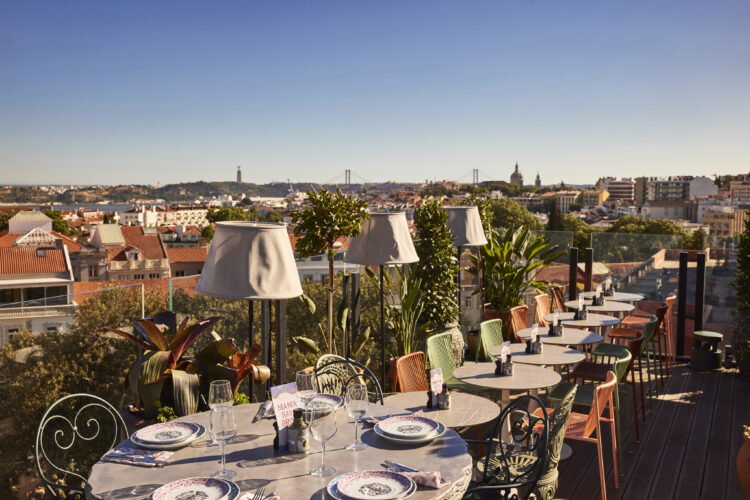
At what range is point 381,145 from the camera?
37781 millimetres

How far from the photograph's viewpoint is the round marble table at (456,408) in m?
2.70

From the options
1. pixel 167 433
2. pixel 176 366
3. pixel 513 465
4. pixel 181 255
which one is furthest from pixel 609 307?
pixel 181 255

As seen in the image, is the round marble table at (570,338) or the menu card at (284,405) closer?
the menu card at (284,405)

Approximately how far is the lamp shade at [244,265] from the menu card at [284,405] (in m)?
0.55

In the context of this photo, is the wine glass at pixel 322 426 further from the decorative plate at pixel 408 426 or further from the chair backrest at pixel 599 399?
the chair backrest at pixel 599 399

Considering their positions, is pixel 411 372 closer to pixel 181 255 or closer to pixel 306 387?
pixel 306 387

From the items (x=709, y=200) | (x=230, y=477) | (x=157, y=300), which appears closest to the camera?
(x=230, y=477)

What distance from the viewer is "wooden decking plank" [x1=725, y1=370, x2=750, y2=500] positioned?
3.70 metres

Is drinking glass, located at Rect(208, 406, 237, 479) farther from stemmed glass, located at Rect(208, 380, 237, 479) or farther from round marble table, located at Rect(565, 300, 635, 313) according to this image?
round marble table, located at Rect(565, 300, 635, 313)

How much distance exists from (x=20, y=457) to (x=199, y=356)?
1.40 meters

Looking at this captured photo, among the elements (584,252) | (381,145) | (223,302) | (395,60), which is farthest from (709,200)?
(223,302)

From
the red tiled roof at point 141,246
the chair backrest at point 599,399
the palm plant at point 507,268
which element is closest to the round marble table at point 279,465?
the chair backrest at point 599,399

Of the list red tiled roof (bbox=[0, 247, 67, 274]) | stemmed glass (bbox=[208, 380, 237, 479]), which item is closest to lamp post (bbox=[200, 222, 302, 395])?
stemmed glass (bbox=[208, 380, 237, 479])

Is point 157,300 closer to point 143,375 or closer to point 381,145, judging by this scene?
point 143,375
